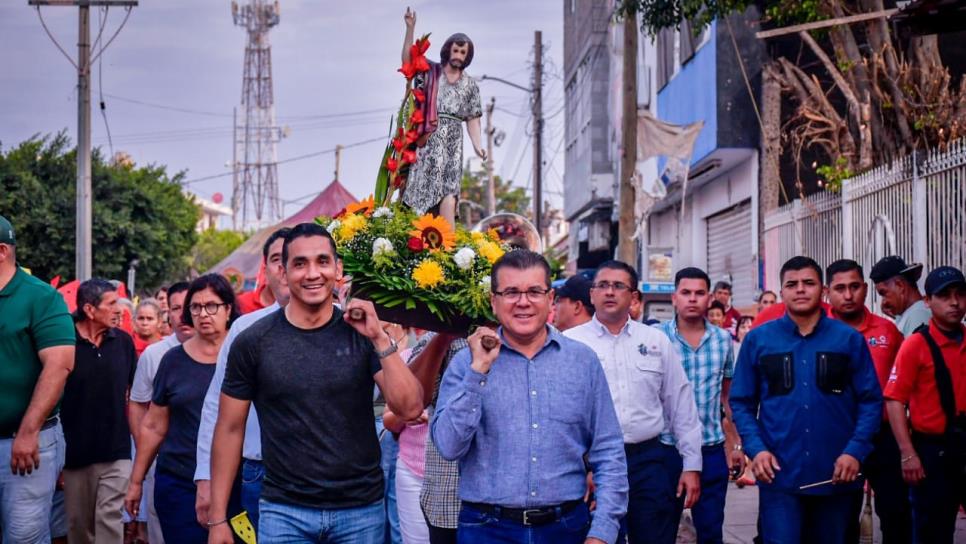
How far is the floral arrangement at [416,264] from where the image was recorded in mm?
5797

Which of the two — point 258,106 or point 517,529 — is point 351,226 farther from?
point 258,106

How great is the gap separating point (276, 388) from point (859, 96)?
564 inches

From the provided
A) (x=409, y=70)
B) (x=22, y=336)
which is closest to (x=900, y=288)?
(x=409, y=70)

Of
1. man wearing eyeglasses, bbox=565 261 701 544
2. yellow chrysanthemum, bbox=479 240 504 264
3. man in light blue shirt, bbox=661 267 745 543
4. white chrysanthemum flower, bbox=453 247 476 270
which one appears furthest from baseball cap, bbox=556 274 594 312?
white chrysanthemum flower, bbox=453 247 476 270

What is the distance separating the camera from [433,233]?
6066mm

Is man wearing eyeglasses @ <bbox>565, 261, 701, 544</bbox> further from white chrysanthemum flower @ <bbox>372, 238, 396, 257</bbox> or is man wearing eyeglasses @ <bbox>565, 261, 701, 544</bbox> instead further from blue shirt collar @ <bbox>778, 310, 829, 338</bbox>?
white chrysanthemum flower @ <bbox>372, 238, 396, 257</bbox>

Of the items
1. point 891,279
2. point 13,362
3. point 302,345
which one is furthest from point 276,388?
point 891,279

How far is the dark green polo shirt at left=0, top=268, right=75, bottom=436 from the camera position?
722cm

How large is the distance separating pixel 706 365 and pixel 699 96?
53.0 feet

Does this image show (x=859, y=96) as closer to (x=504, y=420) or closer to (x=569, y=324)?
(x=569, y=324)

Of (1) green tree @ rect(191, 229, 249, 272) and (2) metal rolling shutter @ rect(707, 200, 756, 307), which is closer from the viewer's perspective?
(2) metal rolling shutter @ rect(707, 200, 756, 307)

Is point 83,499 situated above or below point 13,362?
below

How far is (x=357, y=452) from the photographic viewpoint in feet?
17.5

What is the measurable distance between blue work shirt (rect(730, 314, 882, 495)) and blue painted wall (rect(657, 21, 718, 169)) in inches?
613
